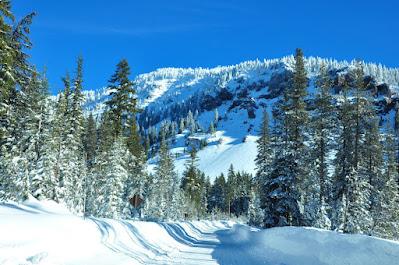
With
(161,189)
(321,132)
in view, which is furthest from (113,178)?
(161,189)

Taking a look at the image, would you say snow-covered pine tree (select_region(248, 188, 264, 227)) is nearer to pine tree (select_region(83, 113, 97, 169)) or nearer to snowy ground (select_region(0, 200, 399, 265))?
pine tree (select_region(83, 113, 97, 169))

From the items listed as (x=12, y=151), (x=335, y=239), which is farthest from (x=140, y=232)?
(x=12, y=151)

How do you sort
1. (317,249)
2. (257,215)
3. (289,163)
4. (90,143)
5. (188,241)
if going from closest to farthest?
(317,249)
(188,241)
(289,163)
(90,143)
(257,215)

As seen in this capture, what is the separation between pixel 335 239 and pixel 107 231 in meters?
8.51

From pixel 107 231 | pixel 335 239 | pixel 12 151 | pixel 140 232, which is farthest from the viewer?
pixel 12 151

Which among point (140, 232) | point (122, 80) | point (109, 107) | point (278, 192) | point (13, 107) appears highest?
point (122, 80)

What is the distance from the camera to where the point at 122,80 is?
3666 cm

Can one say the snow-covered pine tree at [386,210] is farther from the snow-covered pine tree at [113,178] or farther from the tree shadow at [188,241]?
the snow-covered pine tree at [113,178]

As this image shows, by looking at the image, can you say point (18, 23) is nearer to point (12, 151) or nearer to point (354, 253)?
point (12, 151)

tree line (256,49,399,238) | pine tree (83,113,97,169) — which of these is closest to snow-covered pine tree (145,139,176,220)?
pine tree (83,113,97,169)

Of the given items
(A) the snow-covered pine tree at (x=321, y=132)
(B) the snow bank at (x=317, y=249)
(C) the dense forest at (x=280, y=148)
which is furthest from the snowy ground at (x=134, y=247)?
(A) the snow-covered pine tree at (x=321, y=132)

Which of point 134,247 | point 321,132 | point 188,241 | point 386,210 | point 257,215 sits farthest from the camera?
point 257,215

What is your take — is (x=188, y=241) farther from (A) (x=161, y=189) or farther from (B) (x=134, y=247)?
(A) (x=161, y=189)

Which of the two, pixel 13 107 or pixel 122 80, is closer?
pixel 13 107
